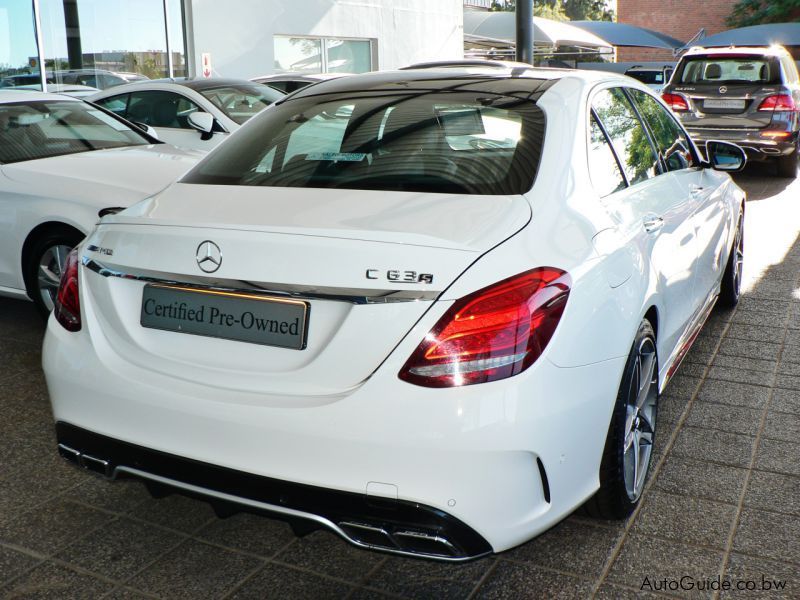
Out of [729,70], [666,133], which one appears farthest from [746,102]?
[666,133]

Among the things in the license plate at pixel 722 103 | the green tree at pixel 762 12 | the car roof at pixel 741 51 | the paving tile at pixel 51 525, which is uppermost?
the green tree at pixel 762 12

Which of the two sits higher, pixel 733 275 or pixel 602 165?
pixel 602 165

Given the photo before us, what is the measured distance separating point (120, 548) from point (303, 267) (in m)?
1.29

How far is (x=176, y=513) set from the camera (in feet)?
10.4

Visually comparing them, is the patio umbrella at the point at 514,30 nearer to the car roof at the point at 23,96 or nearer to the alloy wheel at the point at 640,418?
the car roof at the point at 23,96

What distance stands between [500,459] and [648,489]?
1313 millimetres

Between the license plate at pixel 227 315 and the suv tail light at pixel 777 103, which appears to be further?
the suv tail light at pixel 777 103

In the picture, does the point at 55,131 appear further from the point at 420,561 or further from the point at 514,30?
the point at 514,30

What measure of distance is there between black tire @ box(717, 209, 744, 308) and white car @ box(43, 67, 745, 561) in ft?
8.64

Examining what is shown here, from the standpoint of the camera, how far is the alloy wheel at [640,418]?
291cm

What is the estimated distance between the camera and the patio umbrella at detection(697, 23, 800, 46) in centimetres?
3134

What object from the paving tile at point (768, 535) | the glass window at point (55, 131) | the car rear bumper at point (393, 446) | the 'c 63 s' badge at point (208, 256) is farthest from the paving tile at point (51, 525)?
the glass window at point (55, 131)

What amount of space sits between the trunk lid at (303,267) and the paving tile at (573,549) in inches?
38.6

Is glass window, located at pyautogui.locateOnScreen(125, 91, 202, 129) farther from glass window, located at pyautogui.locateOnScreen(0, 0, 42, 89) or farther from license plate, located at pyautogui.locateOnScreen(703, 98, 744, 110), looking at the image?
glass window, located at pyautogui.locateOnScreen(0, 0, 42, 89)
